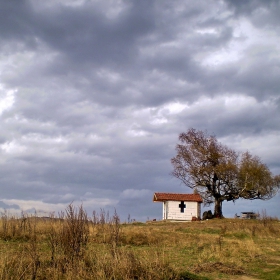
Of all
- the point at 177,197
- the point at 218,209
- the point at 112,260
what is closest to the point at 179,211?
the point at 177,197

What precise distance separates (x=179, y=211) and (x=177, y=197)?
1633 mm

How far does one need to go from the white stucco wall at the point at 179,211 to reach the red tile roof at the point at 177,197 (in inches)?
Result: 18.2

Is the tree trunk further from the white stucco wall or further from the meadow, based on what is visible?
the meadow

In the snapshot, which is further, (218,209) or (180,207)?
(218,209)

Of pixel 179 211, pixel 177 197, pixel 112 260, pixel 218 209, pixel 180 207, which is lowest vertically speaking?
pixel 112 260

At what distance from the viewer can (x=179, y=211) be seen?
41.9 meters

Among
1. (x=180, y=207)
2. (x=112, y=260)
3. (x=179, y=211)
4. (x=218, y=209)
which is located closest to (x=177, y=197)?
(x=180, y=207)

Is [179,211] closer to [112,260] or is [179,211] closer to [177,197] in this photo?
[177,197]

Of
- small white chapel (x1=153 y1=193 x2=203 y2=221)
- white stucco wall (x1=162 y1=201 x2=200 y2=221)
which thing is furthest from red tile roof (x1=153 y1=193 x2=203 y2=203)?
white stucco wall (x1=162 y1=201 x2=200 y2=221)

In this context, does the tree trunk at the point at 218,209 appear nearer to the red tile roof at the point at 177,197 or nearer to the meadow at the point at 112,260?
the red tile roof at the point at 177,197

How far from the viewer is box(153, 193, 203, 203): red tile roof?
4212 centimetres

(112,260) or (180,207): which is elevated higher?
(180,207)

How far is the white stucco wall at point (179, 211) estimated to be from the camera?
1642 inches

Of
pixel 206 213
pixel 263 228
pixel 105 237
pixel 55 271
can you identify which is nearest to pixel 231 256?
pixel 105 237
